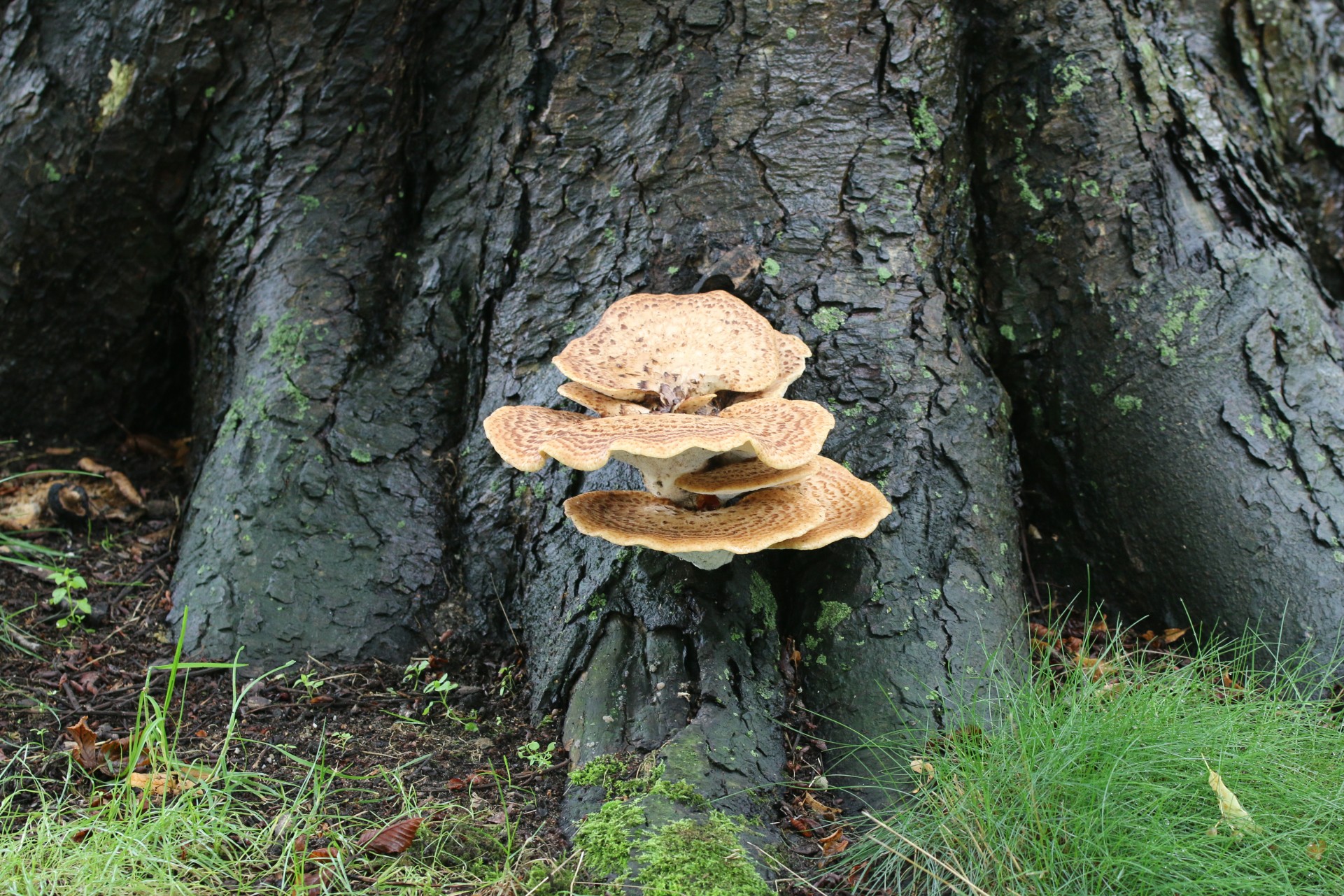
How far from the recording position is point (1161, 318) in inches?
154

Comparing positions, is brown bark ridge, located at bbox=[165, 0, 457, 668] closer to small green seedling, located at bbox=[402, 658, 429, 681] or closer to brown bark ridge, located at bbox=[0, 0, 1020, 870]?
brown bark ridge, located at bbox=[0, 0, 1020, 870]

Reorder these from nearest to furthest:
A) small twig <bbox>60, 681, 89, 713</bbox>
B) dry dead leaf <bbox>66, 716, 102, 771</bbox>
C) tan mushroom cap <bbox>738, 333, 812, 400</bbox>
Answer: tan mushroom cap <bbox>738, 333, 812, 400</bbox>
dry dead leaf <bbox>66, 716, 102, 771</bbox>
small twig <bbox>60, 681, 89, 713</bbox>

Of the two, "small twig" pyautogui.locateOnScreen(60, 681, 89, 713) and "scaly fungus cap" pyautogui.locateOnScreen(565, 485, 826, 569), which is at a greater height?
"scaly fungus cap" pyautogui.locateOnScreen(565, 485, 826, 569)

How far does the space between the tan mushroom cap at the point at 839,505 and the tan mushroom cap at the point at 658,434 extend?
0.31 metres

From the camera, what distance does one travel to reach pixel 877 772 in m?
3.14

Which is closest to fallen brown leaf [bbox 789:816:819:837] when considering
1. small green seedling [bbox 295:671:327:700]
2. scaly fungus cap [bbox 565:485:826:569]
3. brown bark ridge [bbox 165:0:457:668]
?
scaly fungus cap [bbox 565:485:826:569]

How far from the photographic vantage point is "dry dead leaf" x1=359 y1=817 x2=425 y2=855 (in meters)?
2.87

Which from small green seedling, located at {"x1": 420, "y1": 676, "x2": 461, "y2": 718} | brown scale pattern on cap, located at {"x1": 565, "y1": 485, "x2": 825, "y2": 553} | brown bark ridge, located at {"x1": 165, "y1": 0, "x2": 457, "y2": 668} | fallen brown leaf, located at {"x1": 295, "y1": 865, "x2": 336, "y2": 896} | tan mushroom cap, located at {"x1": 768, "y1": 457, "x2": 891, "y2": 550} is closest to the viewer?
fallen brown leaf, located at {"x1": 295, "y1": 865, "x2": 336, "y2": 896}

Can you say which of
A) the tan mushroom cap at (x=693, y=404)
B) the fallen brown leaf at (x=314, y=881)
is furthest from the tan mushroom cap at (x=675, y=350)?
the fallen brown leaf at (x=314, y=881)

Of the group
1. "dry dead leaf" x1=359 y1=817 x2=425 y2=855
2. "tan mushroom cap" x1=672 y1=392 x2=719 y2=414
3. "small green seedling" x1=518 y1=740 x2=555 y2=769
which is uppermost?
"tan mushroom cap" x1=672 y1=392 x2=719 y2=414

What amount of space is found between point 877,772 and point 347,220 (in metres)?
3.32

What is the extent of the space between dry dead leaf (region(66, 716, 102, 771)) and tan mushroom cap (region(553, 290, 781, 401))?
208cm

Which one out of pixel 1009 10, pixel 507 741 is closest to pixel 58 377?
pixel 507 741

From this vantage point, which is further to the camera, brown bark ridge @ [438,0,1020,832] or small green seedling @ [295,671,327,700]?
small green seedling @ [295,671,327,700]
